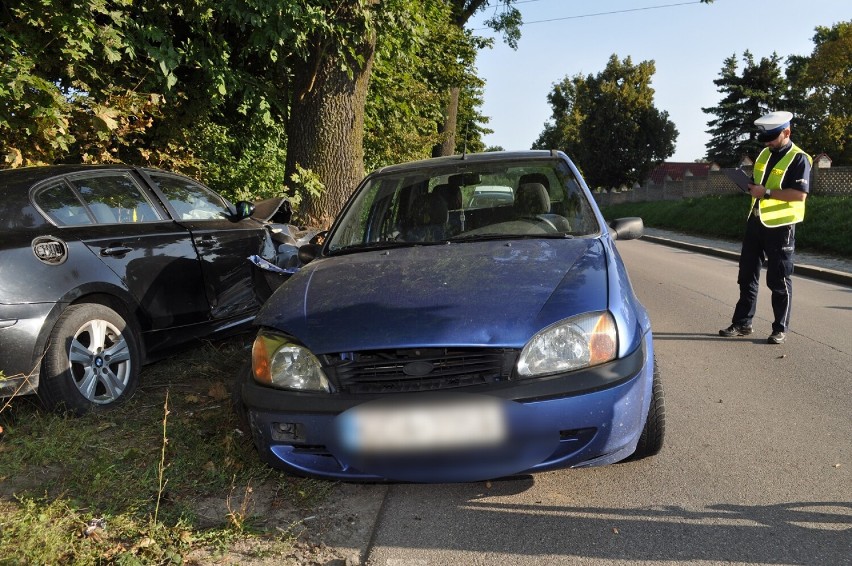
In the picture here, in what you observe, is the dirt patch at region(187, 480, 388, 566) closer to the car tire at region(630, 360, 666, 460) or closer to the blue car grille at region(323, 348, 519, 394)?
the blue car grille at region(323, 348, 519, 394)

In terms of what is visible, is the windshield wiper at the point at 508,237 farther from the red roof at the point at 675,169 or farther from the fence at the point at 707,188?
the red roof at the point at 675,169

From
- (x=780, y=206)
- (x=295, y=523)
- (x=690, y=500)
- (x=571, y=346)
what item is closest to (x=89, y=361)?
(x=295, y=523)

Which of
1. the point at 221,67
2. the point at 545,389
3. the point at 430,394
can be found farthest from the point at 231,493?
the point at 221,67

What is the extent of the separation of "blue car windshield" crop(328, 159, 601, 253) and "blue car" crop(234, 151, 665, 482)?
0.70 meters

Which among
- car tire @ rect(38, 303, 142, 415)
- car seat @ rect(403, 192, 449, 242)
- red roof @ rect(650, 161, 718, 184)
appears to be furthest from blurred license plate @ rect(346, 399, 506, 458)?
red roof @ rect(650, 161, 718, 184)

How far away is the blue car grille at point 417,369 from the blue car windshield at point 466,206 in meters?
1.31

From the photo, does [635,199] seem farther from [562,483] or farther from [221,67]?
[562,483]

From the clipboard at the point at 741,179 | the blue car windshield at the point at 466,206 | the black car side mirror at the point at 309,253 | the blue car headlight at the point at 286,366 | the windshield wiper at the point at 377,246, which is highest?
the clipboard at the point at 741,179

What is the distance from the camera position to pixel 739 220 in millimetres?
20469

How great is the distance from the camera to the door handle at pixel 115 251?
4.36 metres

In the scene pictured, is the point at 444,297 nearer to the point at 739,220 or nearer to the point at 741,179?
the point at 741,179

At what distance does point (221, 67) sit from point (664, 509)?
7.67 m

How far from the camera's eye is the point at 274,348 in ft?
9.95

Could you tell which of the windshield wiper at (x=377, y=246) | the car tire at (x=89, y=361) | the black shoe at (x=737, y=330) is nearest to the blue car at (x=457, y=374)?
the windshield wiper at (x=377, y=246)
